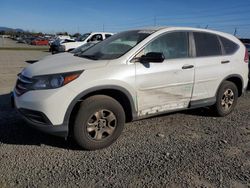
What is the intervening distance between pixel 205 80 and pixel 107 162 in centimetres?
246

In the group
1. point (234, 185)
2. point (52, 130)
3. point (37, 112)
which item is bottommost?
point (234, 185)

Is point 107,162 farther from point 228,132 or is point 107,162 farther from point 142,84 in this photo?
point 228,132

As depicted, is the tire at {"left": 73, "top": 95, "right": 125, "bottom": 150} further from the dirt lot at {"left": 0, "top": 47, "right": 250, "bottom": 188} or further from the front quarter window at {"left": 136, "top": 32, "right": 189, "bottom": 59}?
the front quarter window at {"left": 136, "top": 32, "right": 189, "bottom": 59}

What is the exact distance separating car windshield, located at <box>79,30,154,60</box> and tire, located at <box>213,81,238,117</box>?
1913 millimetres

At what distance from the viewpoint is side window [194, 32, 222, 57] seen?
538 centimetres

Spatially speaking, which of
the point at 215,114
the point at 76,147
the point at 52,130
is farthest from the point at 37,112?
the point at 215,114

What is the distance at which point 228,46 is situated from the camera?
5.93 metres

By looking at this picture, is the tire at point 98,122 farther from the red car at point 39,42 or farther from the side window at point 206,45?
the red car at point 39,42

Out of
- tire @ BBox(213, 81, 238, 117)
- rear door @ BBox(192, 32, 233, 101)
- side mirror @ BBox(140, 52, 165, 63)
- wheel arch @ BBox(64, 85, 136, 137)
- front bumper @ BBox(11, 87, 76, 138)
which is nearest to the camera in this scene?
front bumper @ BBox(11, 87, 76, 138)

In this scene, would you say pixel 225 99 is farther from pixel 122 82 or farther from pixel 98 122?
pixel 98 122

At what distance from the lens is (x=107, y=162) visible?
3.94 meters

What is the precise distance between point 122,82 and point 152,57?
2.00 feet

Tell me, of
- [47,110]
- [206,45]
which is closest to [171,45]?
[206,45]

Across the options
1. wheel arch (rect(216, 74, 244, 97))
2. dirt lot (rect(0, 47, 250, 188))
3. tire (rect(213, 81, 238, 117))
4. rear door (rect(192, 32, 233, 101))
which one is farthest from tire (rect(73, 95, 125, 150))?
wheel arch (rect(216, 74, 244, 97))
